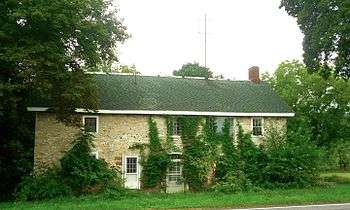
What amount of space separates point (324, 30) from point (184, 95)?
14152 mm

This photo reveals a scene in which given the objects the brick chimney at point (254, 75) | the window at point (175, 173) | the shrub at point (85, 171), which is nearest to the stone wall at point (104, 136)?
the shrub at point (85, 171)

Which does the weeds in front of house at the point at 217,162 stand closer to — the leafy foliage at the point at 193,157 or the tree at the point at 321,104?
the leafy foliage at the point at 193,157

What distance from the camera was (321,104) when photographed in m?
41.5

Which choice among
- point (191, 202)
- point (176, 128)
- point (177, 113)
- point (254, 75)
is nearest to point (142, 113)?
point (177, 113)

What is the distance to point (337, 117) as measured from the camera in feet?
134

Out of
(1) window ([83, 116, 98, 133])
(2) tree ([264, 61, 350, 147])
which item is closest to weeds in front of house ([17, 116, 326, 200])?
(1) window ([83, 116, 98, 133])

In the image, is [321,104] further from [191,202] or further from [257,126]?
[191,202]

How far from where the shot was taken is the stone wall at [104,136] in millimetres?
29203

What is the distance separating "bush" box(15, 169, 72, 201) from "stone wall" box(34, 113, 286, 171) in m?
2.21

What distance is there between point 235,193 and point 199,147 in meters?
4.41

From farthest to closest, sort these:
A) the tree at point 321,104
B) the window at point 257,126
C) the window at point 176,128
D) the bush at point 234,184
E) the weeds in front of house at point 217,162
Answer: the tree at point 321,104 < the window at point 257,126 < the window at point 176,128 < the bush at point 234,184 < the weeds in front of house at point 217,162

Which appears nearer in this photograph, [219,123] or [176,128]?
[176,128]

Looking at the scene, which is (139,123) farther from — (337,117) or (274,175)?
(337,117)

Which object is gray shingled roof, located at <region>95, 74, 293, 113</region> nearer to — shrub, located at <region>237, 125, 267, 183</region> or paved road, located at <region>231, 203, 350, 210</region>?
shrub, located at <region>237, 125, 267, 183</region>
